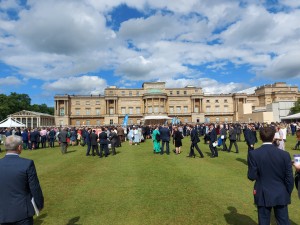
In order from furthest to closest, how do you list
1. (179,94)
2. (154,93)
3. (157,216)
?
(179,94) → (154,93) → (157,216)

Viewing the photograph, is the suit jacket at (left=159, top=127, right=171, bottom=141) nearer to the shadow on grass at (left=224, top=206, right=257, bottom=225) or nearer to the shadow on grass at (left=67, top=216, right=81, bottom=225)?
the shadow on grass at (left=224, top=206, right=257, bottom=225)

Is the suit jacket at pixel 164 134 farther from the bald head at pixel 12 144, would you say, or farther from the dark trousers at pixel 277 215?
the bald head at pixel 12 144

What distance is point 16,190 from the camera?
3941mm

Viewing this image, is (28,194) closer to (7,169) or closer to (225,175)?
(7,169)

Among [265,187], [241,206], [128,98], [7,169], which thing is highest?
[128,98]

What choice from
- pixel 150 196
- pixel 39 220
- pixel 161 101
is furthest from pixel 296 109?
pixel 39 220

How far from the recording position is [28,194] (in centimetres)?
409

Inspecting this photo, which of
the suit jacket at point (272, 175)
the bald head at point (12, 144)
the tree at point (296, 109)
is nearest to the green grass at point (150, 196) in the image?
the suit jacket at point (272, 175)

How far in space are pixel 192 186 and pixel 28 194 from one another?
6562mm

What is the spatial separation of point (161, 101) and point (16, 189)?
96276mm

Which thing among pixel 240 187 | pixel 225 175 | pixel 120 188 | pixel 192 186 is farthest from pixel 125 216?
pixel 225 175

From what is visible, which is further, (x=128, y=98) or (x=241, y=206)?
(x=128, y=98)

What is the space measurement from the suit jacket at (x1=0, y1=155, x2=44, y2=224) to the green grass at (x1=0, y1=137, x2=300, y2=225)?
2.83 m

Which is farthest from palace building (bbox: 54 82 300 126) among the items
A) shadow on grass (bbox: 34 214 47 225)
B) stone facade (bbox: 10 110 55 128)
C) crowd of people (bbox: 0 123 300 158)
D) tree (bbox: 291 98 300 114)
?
shadow on grass (bbox: 34 214 47 225)
